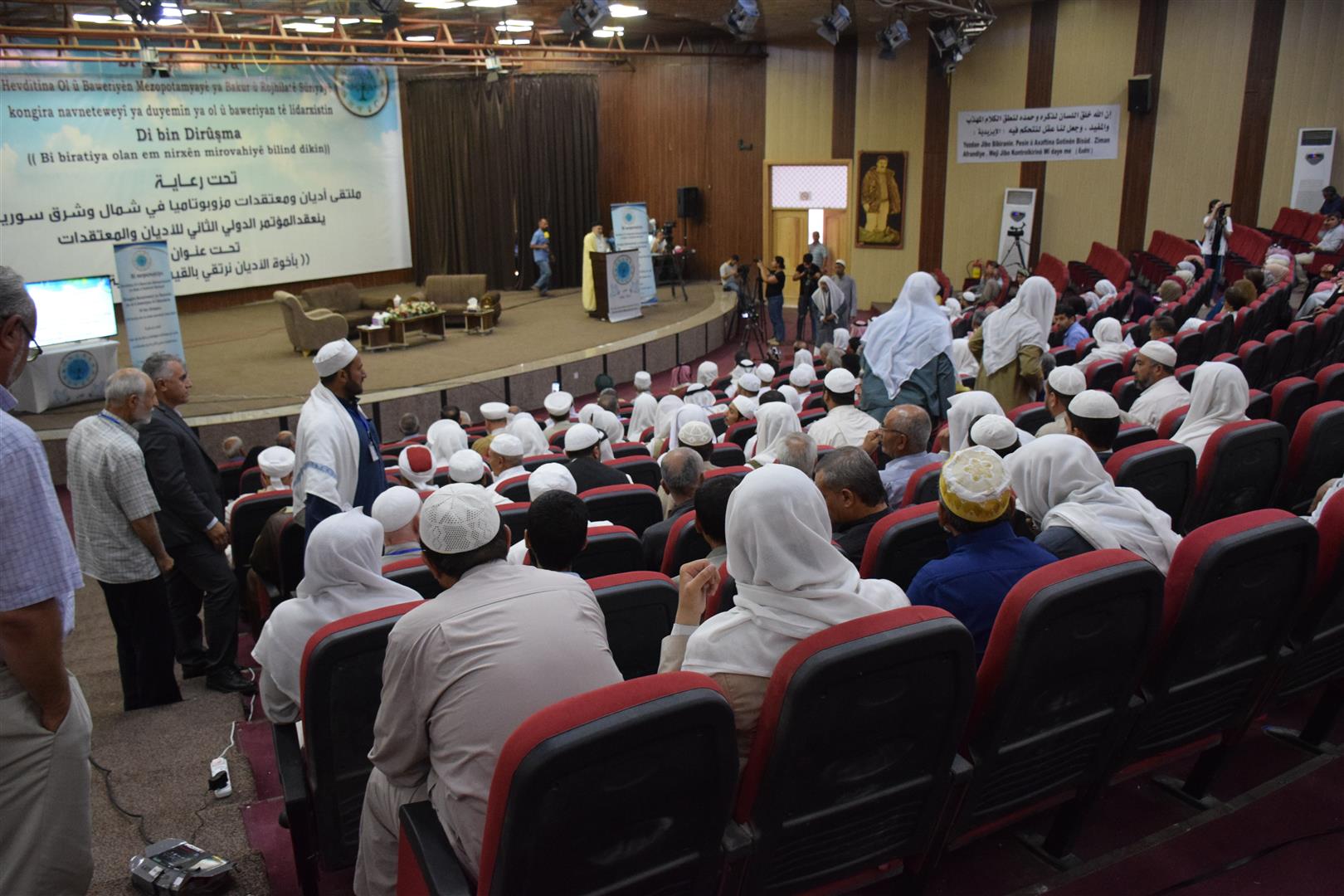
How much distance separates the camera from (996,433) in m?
3.17

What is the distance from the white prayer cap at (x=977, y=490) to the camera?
200 centimetres

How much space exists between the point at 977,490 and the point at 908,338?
288cm

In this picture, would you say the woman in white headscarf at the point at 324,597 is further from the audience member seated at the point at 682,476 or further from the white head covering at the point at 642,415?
the white head covering at the point at 642,415

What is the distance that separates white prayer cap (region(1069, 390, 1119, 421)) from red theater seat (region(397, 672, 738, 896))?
2060mm

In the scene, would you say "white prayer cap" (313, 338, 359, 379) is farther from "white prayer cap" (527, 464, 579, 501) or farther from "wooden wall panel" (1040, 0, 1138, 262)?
"wooden wall panel" (1040, 0, 1138, 262)

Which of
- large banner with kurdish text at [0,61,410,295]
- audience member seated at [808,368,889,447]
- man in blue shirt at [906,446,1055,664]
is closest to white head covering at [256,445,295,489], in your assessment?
audience member seated at [808,368,889,447]

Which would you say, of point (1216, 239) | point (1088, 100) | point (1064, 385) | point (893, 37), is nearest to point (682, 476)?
point (1064, 385)

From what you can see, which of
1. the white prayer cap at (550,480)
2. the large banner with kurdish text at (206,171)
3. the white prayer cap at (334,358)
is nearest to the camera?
the white prayer cap at (550,480)

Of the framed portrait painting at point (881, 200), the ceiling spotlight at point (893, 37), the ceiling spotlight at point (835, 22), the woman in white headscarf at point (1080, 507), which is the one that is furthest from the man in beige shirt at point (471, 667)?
the framed portrait painting at point (881, 200)

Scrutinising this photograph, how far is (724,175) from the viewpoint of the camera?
52.0ft

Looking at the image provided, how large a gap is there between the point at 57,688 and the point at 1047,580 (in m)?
1.68

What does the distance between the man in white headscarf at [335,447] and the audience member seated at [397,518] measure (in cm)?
44

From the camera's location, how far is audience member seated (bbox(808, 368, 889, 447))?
14.0 ft

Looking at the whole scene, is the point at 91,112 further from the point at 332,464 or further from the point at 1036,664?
the point at 1036,664
